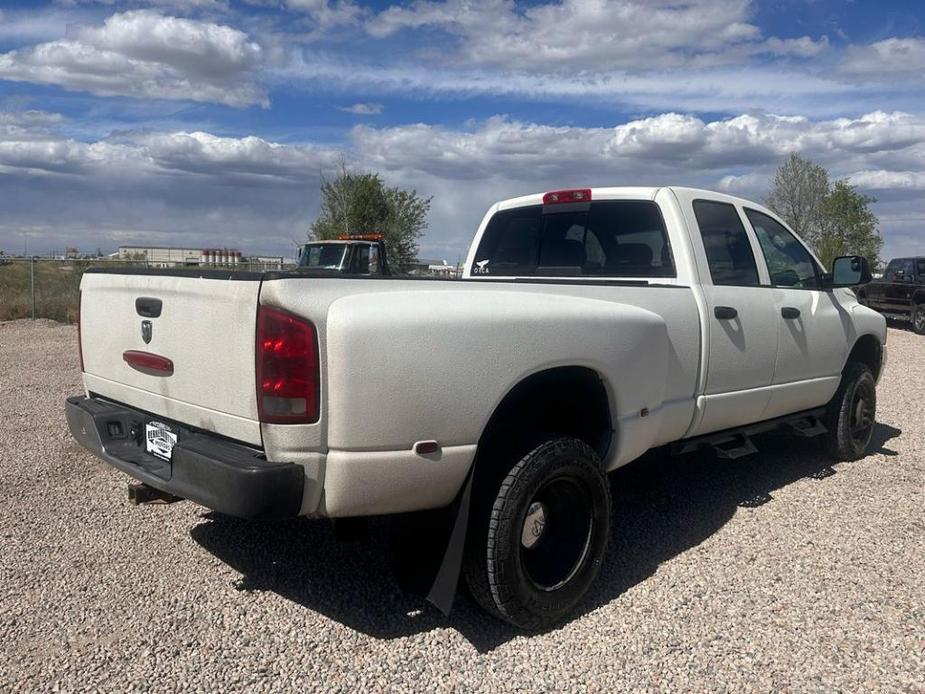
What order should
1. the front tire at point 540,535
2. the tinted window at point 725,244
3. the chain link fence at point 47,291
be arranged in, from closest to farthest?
1. the front tire at point 540,535
2. the tinted window at point 725,244
3. the chain link fence at point 47,291

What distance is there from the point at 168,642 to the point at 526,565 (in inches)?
59.1

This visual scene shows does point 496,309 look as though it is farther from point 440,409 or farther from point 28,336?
point 28,336

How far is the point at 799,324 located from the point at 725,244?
0.84m

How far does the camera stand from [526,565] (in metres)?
3.46

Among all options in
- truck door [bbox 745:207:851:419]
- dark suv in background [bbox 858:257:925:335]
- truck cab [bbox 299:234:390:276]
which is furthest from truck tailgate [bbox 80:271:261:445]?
dark suv in background [bbox 858:257:925:335]

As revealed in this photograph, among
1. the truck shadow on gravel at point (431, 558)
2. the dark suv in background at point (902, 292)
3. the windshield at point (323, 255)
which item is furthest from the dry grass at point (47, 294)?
the dark suv in background at point (902, 292)

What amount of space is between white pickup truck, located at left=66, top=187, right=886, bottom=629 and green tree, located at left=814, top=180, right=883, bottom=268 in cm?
3250

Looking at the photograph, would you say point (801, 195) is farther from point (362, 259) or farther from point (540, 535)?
point (540, 535)

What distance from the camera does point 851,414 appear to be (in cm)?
604

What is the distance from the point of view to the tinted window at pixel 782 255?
5219 mm

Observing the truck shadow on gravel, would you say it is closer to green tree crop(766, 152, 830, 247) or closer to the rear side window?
the rear side window

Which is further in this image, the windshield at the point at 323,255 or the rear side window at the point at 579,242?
the windshield at the point at 323,255

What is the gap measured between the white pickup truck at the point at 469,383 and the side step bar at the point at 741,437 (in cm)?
3

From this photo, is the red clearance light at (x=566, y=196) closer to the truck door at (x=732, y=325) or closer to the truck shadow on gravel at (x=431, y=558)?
the truck door at (x=732, y=325)
